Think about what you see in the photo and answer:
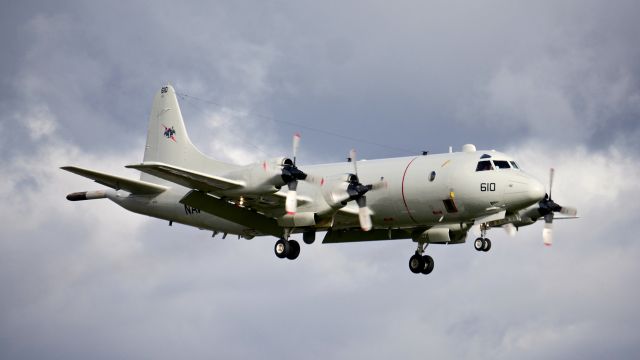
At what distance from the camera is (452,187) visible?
1412 inches

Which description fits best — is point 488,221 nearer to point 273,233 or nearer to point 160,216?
point 273,233

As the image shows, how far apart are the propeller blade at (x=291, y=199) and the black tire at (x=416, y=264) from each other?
8571mm

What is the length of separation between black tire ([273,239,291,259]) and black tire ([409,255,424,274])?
6.85 meters

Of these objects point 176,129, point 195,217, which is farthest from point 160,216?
point 176,129

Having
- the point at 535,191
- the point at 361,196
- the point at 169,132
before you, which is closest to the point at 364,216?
the point at 361,196

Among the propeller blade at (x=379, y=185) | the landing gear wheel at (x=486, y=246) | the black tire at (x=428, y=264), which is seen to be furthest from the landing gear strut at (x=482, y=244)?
the propeller blade at (x=379, y=185)

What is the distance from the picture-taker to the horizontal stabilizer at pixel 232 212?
36.5 m

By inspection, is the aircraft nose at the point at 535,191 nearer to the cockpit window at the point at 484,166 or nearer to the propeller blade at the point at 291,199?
the cockpit window at the point at 484,166

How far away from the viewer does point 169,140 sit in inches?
1718

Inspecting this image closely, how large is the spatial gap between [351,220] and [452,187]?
4.79 m

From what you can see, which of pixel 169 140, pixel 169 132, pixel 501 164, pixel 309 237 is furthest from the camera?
pixel 169 132

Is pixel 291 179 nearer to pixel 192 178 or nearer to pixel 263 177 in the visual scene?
pixel 263 177

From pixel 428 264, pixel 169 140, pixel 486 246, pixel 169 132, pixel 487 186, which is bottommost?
pixel 428 264

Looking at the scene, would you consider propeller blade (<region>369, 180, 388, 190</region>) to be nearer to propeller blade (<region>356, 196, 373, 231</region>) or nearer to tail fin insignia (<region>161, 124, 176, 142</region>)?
propeller blade (<region>356, 196, 373, 231</region>)
